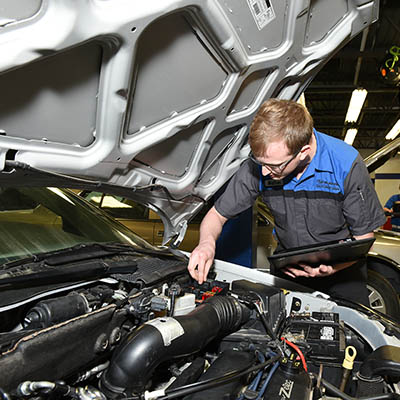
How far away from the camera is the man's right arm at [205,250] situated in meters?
1.78

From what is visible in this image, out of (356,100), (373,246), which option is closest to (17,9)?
(373,246)

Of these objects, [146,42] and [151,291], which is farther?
[151,291]

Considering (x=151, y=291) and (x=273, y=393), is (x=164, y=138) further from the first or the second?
(x=273, y=393)

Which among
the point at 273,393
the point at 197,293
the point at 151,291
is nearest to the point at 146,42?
the point at 151,291

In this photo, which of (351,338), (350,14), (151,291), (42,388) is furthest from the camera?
(350,14)

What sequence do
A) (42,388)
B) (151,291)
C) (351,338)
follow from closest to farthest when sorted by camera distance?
(42,388), (151,291), (351,338)

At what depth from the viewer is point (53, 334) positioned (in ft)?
3.29

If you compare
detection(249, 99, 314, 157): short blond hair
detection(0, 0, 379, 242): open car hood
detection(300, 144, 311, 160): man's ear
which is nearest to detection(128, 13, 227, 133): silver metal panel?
detection(0, 0, 379, 242): open car hood

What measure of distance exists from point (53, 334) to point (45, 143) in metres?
0.55

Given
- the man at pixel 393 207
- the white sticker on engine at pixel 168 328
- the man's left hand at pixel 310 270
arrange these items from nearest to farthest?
the white sticker on engine at pixel 168 328, the man's left hand at pixel 310 270, the man at pixel 393 207

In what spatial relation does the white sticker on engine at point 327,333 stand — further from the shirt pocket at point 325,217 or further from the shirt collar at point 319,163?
the shirt collar at point 319,163

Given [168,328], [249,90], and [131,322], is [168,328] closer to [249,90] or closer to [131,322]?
[131,322]

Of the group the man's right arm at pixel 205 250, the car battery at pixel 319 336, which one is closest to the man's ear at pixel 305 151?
the man's right arm at pixel 205 250

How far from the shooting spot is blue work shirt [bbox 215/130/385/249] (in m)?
2.02
